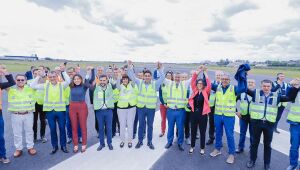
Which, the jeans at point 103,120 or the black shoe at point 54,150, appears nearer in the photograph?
the black shoe at point 54,150

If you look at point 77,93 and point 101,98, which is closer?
point 77,93

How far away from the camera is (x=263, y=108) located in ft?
18.8

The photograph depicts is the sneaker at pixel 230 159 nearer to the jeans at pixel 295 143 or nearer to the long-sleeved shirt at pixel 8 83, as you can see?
the jeans at pixel 295 143

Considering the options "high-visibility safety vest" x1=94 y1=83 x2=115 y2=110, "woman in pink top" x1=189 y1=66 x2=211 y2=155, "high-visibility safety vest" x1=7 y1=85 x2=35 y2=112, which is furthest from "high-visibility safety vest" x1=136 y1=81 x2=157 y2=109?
"high-visibility safety vest" x1=7 y1=85 x2=35 y2=112

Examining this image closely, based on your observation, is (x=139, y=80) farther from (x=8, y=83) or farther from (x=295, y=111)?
(x=295, y=111)

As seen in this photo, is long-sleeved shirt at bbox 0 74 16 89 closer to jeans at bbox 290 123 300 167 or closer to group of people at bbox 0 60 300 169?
group of people at bbox 0 60 300 169

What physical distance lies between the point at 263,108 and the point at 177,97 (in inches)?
87.2

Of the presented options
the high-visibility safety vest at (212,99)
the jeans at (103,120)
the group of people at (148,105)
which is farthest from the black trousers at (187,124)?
the jeans at (103,120)

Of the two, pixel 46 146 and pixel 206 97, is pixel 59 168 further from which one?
pixel 206 97

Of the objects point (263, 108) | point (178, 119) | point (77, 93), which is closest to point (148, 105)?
point (178, 119)

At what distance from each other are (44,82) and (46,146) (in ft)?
6.09

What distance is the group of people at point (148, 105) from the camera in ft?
18.9

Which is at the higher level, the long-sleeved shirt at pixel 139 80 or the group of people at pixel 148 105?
the long-sleeved shirt at pixel 139 80

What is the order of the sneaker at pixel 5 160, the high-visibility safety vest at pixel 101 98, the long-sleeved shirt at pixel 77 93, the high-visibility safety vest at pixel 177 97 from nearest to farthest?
the sneaker at pixel 5 160, the long-sleeved shirt at pixel 77 93, the high-visibility safety vest at pixel 101 98, the high-visibility safety vest at pixel 177 97
